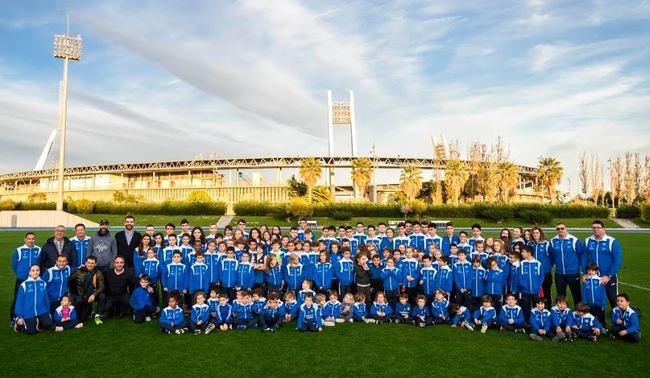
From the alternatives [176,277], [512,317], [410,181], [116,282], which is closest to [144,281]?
[176,277]

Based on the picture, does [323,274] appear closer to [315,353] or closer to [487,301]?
[315,353]

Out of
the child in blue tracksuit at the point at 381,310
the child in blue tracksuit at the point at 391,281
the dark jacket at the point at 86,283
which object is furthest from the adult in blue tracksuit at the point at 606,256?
the dark jacket at the point at 86,283

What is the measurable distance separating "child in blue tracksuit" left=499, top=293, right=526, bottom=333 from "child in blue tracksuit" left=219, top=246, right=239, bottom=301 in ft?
15.7

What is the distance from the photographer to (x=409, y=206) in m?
42.2

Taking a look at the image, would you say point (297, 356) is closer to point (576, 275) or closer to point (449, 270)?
point (449, 270)

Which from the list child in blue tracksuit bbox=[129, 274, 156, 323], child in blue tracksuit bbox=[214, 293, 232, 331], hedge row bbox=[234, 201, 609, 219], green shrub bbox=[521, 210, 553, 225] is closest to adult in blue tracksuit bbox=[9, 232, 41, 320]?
child in blue tracksuit bbox=[129, 274, 156, 323]

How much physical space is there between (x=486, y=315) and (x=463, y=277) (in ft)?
2.83

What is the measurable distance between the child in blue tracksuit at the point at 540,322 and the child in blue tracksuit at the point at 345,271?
331 cm

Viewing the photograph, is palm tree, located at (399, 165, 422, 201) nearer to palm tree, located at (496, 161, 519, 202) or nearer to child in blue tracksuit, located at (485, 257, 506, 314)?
palm tree, located at (496, 161, 519, 202)

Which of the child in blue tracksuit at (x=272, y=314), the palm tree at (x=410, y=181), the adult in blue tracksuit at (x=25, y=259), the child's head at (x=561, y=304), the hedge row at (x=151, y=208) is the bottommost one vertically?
the child in blue tracksuit at (x=272, y=314)

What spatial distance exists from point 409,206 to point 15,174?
7208cm

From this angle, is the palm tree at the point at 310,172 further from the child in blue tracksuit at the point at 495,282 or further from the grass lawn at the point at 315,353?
the grass lawn at the point at 315,353

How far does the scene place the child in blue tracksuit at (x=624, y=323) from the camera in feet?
21.6

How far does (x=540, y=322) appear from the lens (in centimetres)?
695
